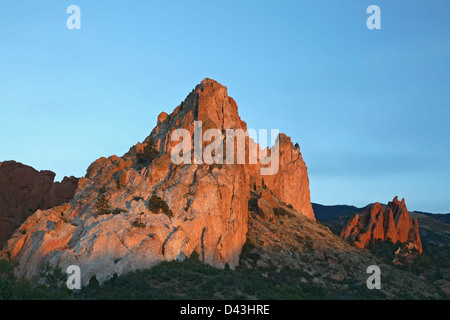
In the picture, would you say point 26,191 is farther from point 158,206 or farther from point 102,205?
point 158,206

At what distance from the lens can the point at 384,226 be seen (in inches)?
6014

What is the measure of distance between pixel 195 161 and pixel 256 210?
22962 millimetres

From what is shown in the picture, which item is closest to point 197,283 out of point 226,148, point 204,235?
point 204,235

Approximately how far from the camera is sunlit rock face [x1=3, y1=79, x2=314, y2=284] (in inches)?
3140

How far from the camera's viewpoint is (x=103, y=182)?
3981 inches

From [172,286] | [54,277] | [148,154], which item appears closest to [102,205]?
[148,154]

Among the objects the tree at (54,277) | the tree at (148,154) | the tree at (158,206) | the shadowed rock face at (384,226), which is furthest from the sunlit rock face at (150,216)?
the shadowed rock face at (384,226)

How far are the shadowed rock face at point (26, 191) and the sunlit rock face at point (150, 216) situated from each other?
20.1 ft

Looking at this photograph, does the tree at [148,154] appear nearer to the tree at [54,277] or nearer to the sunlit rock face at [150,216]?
the sunlit rock face at [150,216]

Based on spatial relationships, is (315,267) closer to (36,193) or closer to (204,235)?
(204,235)

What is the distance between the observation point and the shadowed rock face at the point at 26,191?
105500 millimetres

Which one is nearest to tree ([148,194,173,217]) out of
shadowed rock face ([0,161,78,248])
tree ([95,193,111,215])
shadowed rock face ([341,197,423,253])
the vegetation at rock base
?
tree ([95,193,111,215])
